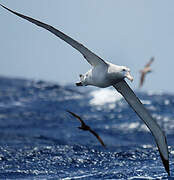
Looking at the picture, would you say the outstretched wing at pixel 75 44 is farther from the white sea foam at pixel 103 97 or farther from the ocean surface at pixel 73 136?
the white sea foam at pixel 103 97

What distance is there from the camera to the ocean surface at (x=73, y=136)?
1461 centimetres

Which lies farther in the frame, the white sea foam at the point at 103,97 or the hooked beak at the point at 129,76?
the white sea foam at the point at 103,97

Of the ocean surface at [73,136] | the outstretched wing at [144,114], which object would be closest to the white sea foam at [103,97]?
the ocean surface at [73,136]

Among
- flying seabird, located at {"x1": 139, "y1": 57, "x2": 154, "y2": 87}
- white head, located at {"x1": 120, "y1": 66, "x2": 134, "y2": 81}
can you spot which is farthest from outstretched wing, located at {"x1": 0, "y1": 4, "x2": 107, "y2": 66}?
flying seabird, located at {"x1": 139, "y1": 57, "x2": 154, "y2": 87}

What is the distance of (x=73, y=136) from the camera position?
26.3 m

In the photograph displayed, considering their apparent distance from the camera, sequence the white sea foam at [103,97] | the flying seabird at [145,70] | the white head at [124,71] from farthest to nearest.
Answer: the white sea foam at [103,97], the flying seabird at [145,70], the white head at [124,71]

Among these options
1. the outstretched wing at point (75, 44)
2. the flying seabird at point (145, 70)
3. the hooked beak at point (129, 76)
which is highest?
the flying seabird at point (145, 70)

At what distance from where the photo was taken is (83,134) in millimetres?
26953

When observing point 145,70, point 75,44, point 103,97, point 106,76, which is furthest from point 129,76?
point 103,97

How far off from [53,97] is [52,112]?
26.0ft

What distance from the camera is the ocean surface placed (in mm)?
14606

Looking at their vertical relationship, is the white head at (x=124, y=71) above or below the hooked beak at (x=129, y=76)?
above

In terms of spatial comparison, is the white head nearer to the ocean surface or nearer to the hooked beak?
the hooked beak

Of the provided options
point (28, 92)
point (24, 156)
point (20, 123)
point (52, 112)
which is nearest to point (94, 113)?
Result: point (52, 112)
